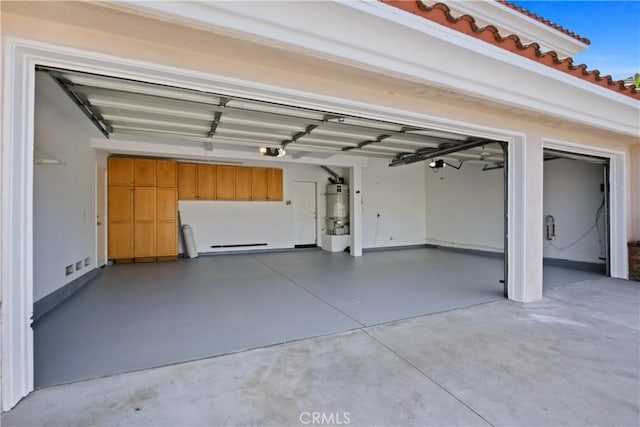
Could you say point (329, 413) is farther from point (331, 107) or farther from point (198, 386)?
point (331, 107)

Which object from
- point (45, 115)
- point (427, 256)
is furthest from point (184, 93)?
point (427, 256)

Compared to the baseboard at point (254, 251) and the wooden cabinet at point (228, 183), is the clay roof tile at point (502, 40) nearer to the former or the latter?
the wooden cabinet at point (228, 183)

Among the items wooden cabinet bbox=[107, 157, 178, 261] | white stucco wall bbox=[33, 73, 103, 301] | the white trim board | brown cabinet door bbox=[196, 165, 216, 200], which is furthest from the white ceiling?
brown cabinet door bbox=[196, 165, 216, 200]

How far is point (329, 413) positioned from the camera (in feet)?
5.51

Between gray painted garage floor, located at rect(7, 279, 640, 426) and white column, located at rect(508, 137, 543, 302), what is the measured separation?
3.26 feet

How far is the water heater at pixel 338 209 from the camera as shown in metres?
8.43

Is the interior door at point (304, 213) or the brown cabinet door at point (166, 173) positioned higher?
the brown cabinet door at point (166, 173)

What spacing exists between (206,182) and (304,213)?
3028 mm

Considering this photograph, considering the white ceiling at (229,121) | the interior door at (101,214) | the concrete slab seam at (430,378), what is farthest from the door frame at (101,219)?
the concrete slab seam at (430,378)

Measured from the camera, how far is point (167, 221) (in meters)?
7.01

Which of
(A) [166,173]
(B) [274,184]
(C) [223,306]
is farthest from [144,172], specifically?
(C) [223,306]

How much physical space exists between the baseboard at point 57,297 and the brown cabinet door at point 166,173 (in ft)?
8.72

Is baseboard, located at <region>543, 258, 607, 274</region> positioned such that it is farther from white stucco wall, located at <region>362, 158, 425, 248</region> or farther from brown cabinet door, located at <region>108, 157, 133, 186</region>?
brown cabinet door, located at <region>108, 157, 133, 186</region>

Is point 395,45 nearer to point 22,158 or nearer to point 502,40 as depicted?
point 502,40
